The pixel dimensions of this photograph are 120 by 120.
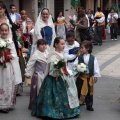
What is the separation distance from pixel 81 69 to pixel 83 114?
0.78 m

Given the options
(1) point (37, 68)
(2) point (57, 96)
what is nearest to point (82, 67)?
(2) point (57, 96)

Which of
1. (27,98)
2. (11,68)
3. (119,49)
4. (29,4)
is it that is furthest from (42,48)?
(29,4)

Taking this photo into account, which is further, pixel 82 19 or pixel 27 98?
pixel 82 19

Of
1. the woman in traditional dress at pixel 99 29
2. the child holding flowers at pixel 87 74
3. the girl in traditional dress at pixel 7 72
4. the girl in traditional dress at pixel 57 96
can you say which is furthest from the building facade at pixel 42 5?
the girl in traditional dress at pixel 57 96

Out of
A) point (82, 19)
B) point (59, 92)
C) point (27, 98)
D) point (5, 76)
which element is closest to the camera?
point (59, 92)

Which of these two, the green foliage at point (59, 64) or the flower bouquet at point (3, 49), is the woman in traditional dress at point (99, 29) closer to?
the flower bouquet at point (3, 49)

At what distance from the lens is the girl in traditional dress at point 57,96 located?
6.64 m

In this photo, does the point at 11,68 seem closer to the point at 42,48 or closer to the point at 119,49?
the point at 42,48

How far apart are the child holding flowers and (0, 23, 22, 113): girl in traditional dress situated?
1.10m

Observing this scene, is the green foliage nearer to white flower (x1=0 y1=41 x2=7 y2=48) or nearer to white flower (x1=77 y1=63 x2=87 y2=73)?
white flower (x1=77 y1=63 x2=87 y2=73)

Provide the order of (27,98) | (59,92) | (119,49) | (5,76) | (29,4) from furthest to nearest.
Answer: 1. (29,4)
2. (119,49)
3. (27,98)
4. (5,76)
5. (59,92)

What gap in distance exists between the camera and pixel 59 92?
668cm

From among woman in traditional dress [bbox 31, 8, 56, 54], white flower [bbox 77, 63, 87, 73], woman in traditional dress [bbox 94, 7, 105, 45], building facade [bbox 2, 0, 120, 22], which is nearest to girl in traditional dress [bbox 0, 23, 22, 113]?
white flower [bbox 77, 63, 87, 73]

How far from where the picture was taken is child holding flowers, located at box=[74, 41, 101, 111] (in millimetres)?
7250
